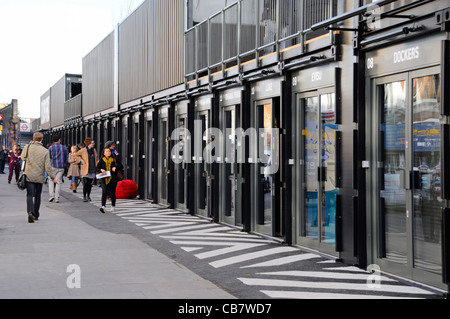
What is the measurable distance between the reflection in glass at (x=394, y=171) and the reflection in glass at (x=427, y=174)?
0.95 feet

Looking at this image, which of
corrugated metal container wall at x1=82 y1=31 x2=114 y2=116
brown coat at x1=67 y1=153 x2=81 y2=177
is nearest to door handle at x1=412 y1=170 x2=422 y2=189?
brown coat at x1=67 y1=153 x2=81 y2=177

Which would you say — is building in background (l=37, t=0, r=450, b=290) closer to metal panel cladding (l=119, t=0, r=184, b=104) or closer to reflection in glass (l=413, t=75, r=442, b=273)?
reflection in glass (l=413, t=75, r=442, b=273)

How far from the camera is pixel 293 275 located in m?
9.02

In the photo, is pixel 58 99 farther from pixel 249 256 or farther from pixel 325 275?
pixel 325 275

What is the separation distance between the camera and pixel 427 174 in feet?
27.2

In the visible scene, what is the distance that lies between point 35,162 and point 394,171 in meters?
8.79

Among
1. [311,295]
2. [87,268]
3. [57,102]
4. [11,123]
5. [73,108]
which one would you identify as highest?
[11,123]

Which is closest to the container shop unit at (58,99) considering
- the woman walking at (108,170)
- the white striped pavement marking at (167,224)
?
the woman walking at (108,170)

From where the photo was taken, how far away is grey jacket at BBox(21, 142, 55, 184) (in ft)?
49.3

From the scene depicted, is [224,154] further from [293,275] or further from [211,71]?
[293,275]

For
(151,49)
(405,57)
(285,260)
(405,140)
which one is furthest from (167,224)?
(151,49)

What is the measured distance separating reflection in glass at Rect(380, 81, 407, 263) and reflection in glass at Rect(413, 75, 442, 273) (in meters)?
0.29

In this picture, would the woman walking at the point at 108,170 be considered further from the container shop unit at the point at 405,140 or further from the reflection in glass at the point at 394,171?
the reflection in glass at the point at 394,171

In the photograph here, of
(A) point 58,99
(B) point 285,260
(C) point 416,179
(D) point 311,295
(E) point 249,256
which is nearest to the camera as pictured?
(D) point 311,295
